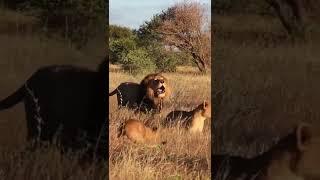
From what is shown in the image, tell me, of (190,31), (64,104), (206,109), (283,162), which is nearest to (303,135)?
(283,162)

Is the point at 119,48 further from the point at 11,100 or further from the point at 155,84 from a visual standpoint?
the point at 11,100

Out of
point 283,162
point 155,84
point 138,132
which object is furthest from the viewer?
point 138,132

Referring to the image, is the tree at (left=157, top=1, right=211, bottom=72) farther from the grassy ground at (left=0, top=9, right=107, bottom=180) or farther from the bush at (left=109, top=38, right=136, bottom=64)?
the grassy ground at (left=0, top=9, right=107, bottom=180)

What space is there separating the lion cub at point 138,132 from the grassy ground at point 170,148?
0.03 meters

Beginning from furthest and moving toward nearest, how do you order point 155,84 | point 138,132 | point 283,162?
point 138,132, point 155,84, point 283,162

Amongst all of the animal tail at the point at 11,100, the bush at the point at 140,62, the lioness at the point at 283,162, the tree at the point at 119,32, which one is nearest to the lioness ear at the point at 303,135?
the lioness at the point at 283,162

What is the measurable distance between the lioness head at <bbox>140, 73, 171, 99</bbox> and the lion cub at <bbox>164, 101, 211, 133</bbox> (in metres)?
0.19

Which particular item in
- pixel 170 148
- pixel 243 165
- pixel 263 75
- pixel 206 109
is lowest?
pixel 243 165

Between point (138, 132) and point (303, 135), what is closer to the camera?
point (303, 135)

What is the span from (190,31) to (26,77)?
3.53ft

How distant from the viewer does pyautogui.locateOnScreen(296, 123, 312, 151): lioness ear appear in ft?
15.0

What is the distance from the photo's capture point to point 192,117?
4.86m

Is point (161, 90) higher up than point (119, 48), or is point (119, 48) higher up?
point (119, 48)

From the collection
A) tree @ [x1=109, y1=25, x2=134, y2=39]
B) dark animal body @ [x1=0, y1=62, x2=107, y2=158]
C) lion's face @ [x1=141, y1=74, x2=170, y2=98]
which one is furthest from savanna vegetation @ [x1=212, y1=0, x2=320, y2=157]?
dark animal body @ [x1=0, y1=62, x2=107, y2=158]
